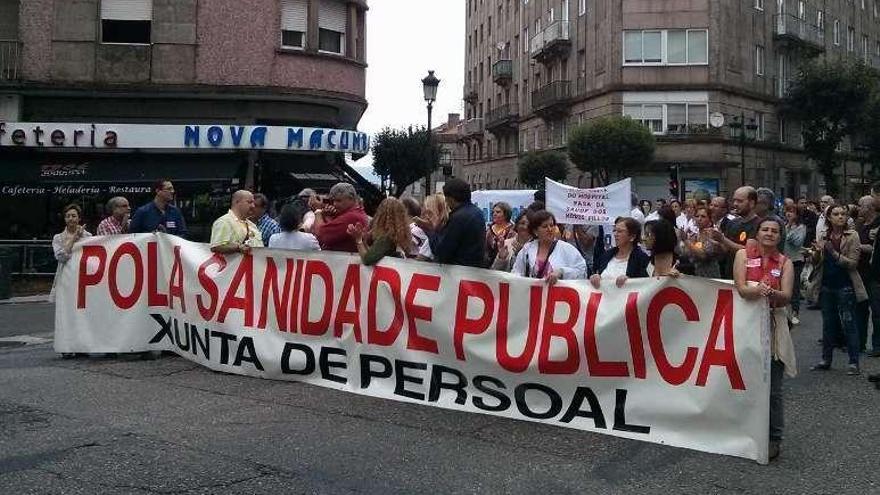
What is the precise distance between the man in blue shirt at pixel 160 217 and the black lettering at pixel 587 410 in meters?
5.60

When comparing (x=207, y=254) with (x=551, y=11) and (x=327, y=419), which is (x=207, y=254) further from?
(x=551, y=11)

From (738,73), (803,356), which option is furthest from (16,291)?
(738,73)

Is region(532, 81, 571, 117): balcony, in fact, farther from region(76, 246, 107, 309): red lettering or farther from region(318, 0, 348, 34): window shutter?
region(76, 246, 107, 309): red lettering

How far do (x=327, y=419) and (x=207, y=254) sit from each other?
2.77 metres

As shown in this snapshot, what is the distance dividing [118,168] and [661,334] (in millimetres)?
19368

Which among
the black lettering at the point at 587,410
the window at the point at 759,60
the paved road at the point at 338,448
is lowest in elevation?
the paved road at the point at 338,448

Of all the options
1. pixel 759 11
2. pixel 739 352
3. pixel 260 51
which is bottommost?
pixel 739 352

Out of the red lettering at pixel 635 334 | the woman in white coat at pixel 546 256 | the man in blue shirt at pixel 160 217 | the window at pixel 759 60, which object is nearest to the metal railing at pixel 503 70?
the window at pixel 759 60

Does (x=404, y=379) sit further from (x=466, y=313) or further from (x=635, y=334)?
(x=635, y=334)

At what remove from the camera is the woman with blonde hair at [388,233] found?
7059 millimetres

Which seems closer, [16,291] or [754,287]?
[754,287]

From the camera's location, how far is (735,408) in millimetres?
5344

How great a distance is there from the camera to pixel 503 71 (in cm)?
5866

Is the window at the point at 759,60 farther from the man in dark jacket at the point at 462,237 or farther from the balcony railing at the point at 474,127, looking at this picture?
the man in dark jacket at the point at 462,237
